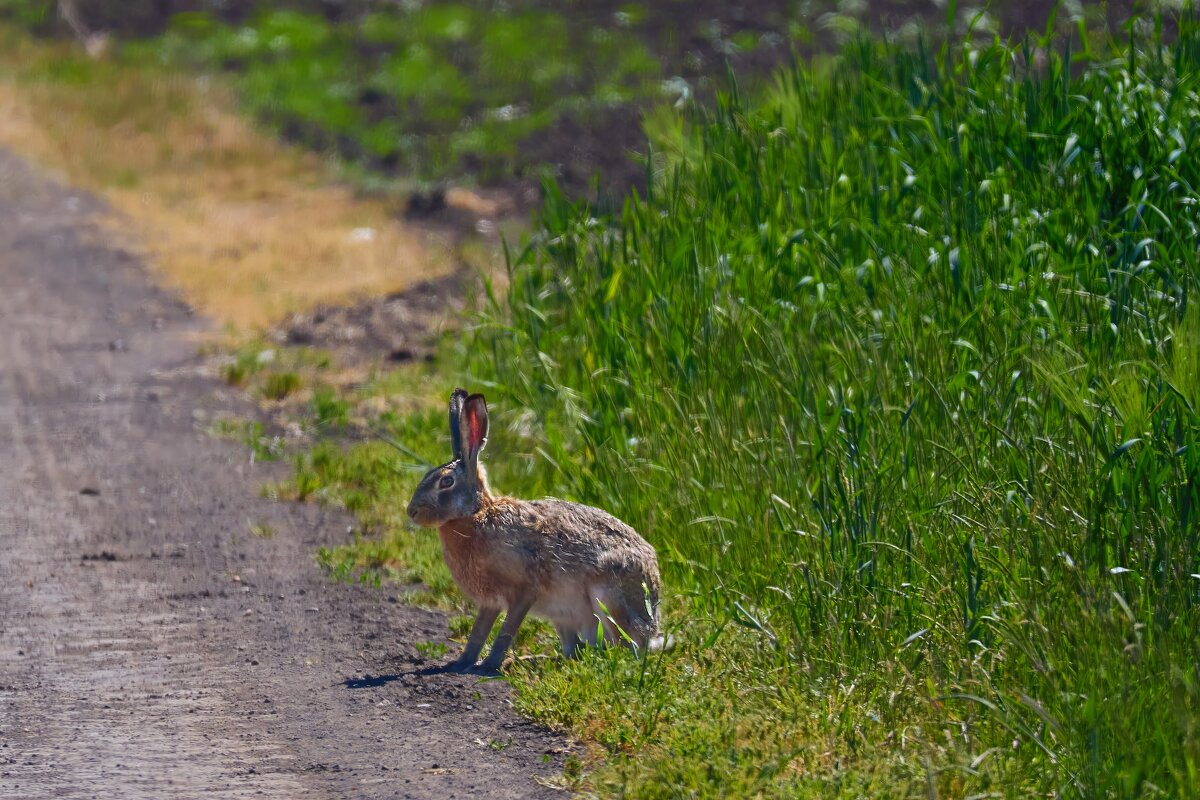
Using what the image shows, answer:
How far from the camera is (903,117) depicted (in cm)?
894

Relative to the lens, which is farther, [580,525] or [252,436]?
[252,436]

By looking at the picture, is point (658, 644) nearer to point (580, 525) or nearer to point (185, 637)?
point (580, 525)

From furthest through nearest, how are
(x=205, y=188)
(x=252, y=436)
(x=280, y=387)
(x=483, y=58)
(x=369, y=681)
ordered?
(x=483, y=58)
(x=205, y=188)
(x=280, y=387)
(x=252, y=436)
(x=369, y=681)

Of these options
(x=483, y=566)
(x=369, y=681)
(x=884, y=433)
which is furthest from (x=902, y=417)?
(x=369, y=681)

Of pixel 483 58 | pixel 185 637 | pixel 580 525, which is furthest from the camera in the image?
pixel 483 58

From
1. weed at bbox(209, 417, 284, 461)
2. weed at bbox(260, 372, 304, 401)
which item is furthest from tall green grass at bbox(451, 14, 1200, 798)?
weed at bbox(260, 372, 304, 401)

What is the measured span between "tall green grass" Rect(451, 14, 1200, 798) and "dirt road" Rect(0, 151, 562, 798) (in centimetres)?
56

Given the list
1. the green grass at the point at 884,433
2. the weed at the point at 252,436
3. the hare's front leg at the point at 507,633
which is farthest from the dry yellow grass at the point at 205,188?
the hare's front leg at the point at 507,633

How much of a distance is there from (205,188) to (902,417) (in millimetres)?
11642

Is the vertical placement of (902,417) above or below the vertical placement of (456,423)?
below

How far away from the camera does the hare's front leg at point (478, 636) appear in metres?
6.50

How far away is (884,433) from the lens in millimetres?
6656

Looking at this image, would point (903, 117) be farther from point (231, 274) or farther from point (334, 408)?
point (231, 274)

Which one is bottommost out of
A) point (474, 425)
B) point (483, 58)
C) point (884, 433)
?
point (483, 58)
